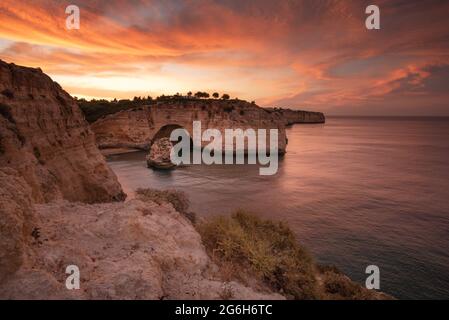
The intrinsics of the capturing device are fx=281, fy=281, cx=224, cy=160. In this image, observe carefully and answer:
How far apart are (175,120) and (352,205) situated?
4276 centimetres

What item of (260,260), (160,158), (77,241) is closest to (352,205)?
(260,260)

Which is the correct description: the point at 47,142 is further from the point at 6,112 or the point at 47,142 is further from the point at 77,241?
the point at 77,241

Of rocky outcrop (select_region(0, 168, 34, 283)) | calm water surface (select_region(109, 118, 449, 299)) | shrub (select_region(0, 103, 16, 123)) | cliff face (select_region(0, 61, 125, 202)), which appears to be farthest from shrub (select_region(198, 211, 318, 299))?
shrub (select_region(0, 103, 16, 123))

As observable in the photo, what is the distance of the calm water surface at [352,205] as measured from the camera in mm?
15500

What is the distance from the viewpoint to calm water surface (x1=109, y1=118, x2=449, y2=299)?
50.9 feet

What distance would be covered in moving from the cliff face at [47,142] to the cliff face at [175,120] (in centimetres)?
3966

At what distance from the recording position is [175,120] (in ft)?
197

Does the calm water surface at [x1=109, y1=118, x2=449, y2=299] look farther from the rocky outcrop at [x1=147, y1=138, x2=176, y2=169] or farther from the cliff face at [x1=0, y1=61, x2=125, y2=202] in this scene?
the cliff face at [x1=0, y1=61, x2=125, y2=202]

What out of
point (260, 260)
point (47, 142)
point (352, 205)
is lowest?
point (352, 205)

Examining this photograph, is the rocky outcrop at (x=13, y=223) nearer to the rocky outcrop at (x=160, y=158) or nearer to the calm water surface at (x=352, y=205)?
the calm water surface at (x=352, y=205)

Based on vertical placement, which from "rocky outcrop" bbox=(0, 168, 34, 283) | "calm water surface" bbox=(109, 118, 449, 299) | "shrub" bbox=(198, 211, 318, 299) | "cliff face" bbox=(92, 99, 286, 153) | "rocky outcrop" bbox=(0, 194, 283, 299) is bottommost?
"calm water surface" bbox=(109, 118, 449, 299)

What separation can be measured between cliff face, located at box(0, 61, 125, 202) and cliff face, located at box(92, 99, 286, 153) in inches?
1561

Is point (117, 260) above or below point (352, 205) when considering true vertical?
above
